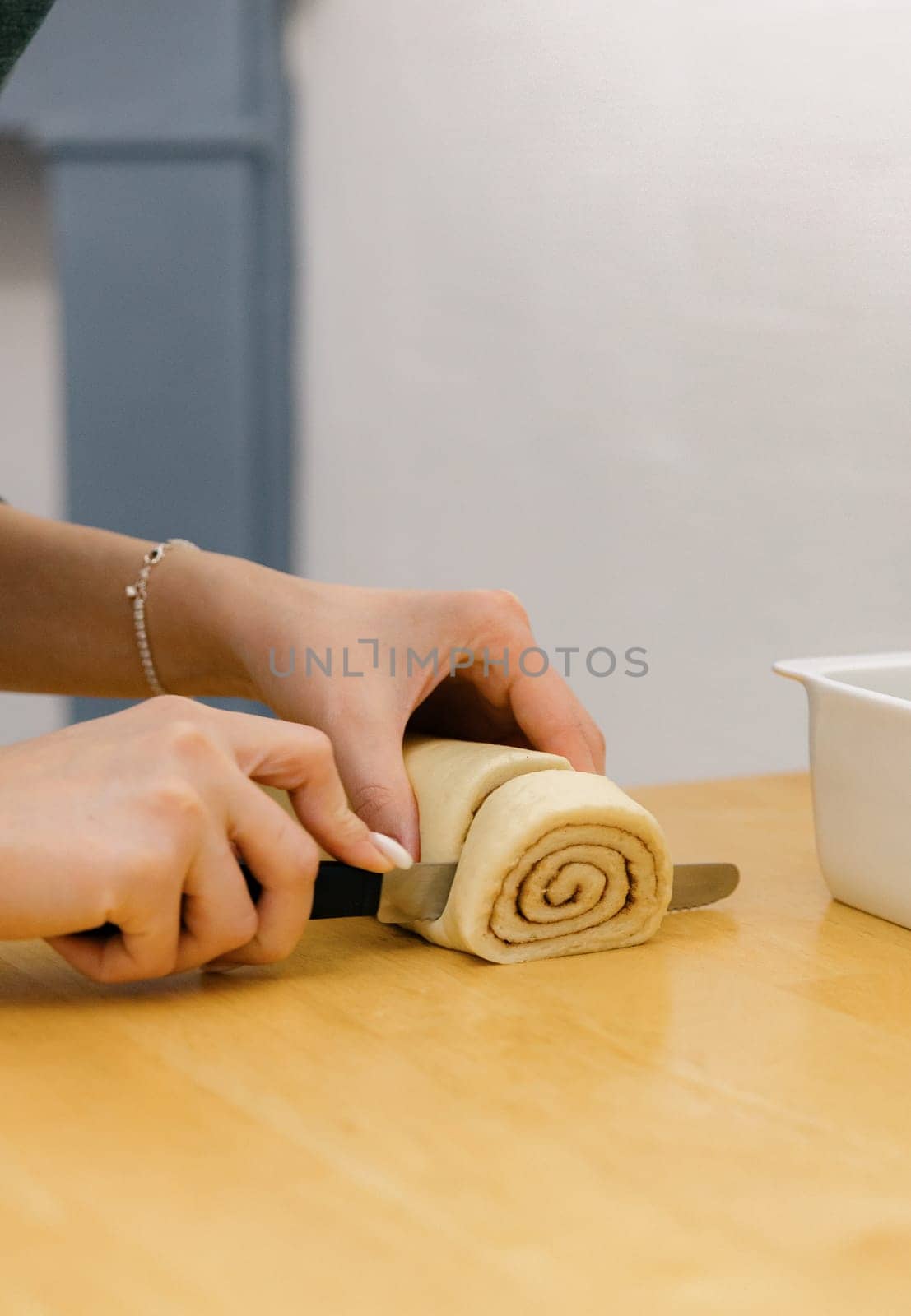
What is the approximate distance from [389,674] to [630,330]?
1.11 meters

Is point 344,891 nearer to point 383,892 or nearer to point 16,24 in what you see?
point 383,892

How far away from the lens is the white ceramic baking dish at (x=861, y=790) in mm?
721

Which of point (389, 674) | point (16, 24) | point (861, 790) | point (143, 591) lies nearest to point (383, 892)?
point (389, 674)

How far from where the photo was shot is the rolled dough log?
0.69 metres

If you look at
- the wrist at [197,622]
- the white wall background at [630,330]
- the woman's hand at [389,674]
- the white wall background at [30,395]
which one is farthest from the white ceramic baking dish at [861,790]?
the white wall background at [30,395]

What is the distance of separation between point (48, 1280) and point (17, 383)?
230cm

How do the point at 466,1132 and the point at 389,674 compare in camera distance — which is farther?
the point at 389,674

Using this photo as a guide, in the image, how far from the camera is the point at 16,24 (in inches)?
38.8

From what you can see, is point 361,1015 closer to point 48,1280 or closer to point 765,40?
point 48,1280

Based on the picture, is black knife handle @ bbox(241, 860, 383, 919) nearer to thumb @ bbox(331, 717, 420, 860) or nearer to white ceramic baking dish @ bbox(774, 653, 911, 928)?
thumb @ bbox(331, 717, 420, 860)

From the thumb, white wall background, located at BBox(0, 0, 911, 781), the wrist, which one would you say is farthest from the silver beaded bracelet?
white wall background, located at BBox(0, 0, 911, 781)

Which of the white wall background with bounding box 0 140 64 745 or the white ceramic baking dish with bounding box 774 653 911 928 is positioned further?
the white wall background with bounding box 0 140 64 745

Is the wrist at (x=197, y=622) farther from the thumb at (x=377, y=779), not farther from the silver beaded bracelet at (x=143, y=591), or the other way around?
the thumb at (x=377, y=779)

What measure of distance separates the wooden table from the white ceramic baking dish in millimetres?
32
